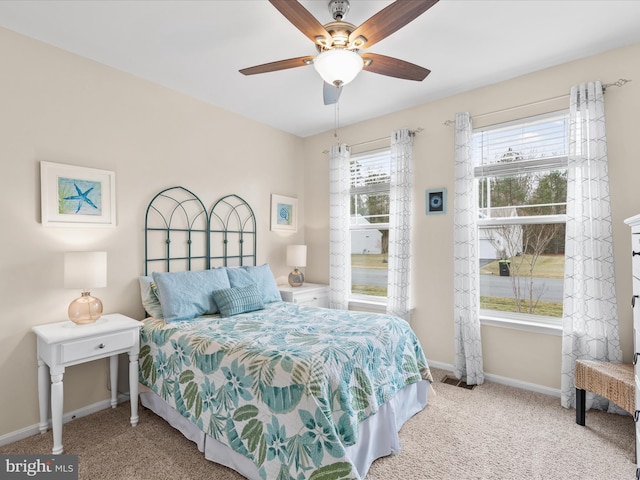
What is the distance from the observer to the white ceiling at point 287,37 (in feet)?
7.00

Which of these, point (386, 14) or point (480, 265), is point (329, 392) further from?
point (480, 265)

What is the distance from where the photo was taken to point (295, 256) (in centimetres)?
421

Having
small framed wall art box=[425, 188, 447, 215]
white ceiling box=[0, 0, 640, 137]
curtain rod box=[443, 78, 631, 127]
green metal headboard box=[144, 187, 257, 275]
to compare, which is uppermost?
white ceiling box=[0, 0, 640, 137]

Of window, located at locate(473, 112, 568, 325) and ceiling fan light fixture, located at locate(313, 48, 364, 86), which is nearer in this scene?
ceiling fan light fixture, located at locate(313, 48, 364, 86)

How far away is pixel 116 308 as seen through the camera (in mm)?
2846

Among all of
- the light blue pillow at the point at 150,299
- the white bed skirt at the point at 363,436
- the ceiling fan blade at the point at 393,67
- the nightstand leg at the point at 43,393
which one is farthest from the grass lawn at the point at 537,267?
the nightstand leg at the point at 43,393

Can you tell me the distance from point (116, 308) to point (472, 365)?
10.4ft

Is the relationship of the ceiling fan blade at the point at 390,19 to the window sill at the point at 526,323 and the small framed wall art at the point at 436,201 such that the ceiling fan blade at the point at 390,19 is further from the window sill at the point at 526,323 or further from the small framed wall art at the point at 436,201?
the window sill at the point at 526,323

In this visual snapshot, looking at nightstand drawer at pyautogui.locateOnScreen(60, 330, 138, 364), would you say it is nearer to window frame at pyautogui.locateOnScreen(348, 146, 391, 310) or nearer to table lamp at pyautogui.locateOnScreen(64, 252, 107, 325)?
table lamp at pyautogui.locateOnScreen(64, 252, 107, 325)

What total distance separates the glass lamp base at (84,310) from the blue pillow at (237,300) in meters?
0.86

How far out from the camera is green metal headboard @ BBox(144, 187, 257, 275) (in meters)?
3.14

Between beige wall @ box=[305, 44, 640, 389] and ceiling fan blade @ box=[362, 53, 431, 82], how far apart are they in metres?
1.20

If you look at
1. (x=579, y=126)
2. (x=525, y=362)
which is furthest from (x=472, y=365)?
(x=579, y=126)

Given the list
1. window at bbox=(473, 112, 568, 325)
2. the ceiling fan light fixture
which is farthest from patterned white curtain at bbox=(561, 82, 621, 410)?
the ceiling fan light fixture
